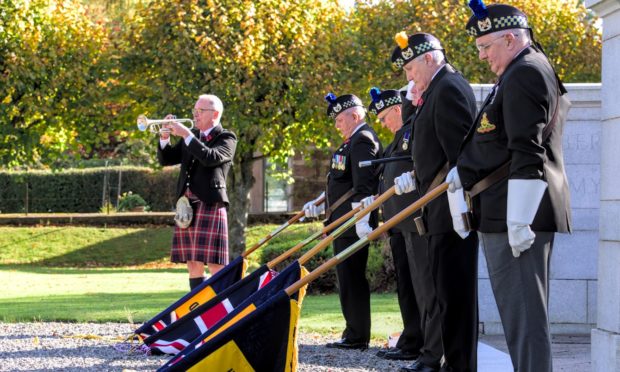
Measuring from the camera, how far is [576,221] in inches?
341

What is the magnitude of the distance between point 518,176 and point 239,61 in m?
13.1

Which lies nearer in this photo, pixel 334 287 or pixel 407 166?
pixel 407 166

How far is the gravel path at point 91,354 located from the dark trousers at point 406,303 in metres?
0.25

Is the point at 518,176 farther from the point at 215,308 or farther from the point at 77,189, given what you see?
the point at 77,189

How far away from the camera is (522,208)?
4.55 metres

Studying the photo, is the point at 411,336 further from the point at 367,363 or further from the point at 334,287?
the point at 334,287

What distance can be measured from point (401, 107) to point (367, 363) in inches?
71.0

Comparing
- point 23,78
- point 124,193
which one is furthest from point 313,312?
point 124,193

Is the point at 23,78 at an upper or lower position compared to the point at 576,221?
upper

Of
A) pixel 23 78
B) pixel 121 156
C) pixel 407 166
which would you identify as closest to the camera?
pixel 407 166

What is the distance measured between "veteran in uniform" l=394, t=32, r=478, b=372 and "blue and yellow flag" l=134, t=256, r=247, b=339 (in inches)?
79.3

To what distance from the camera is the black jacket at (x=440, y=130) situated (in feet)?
19.2

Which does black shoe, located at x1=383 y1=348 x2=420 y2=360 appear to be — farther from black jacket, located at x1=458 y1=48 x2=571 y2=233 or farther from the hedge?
the hedge

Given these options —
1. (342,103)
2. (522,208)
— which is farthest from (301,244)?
(522,208)
